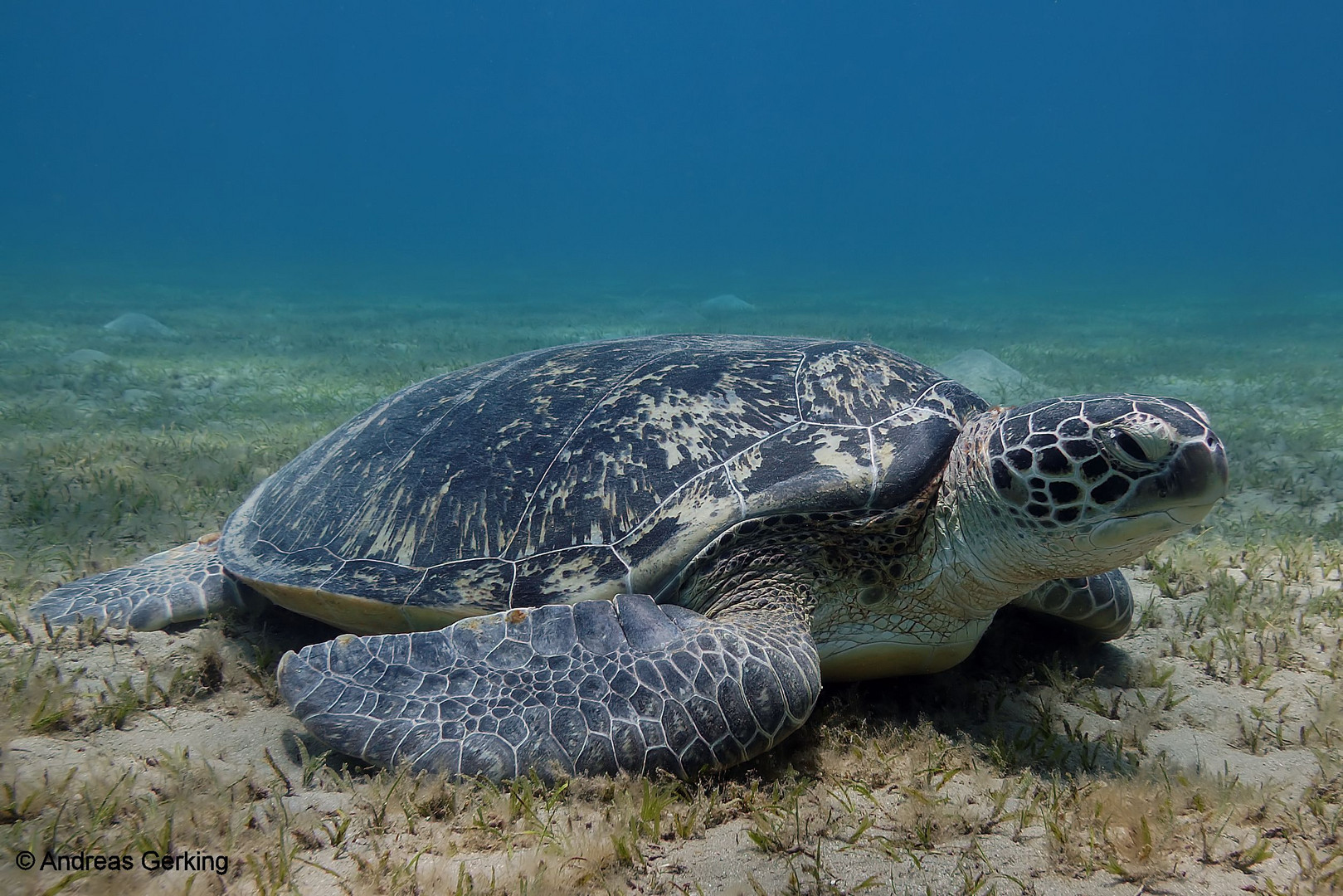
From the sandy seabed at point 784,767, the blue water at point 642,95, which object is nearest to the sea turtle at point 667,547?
the sandy seabed at point 784,767

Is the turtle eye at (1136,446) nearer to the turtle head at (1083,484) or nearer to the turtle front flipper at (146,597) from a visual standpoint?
the turtle head at (1083,484)

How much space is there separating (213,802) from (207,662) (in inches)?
33.8

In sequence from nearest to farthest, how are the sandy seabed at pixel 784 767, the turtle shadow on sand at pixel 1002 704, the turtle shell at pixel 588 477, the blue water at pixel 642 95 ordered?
the sandy seabed at pixel 784 767, the turtle shadow on sand at pixel 1002 704, the turtle shell at pixel 588 477, the blue water at pixel 642 95

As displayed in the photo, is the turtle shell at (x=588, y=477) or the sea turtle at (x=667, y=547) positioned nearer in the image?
the sea turtle at (x=667, y=547)

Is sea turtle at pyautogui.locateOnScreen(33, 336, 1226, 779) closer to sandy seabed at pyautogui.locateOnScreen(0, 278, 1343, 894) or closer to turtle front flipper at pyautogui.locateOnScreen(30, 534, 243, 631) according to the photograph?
turtle front flipper at pyautogui.locateOnScreen(30, 534, 243, 631)

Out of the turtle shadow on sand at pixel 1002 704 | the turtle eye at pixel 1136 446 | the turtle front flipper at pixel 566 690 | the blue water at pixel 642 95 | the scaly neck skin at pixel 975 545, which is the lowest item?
the turtle shadow on sand at pixel 1002 704

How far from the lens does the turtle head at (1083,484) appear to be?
1.72 metres

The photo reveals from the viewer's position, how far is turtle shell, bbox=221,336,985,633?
217 cm

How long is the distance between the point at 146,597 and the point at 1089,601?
3431mm

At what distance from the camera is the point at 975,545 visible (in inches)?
81.4

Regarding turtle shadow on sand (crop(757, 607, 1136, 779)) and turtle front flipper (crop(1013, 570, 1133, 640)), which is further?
turtle front flipper (crop(1013, 570, 1133, 640))

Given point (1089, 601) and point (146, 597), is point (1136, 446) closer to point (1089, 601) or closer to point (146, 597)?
point (1089, 601)

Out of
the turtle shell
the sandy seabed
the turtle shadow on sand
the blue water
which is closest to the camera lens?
the sandy seabed

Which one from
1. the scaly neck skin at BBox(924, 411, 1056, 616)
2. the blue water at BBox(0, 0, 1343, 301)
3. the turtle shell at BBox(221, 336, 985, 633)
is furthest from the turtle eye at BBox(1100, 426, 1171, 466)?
the blue water at BBox(0, 0, 1343, 301)
